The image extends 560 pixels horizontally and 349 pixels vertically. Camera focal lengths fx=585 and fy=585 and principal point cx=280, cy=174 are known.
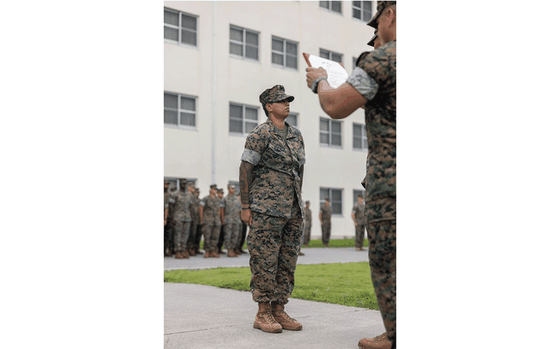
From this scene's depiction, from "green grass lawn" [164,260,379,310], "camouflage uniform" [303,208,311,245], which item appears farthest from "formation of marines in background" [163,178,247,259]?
"camouflage uniform" [303,208,311,245]

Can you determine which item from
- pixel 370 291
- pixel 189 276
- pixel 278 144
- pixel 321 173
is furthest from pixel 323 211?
pixel 278 144

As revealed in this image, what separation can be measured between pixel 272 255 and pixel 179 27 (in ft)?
64.6

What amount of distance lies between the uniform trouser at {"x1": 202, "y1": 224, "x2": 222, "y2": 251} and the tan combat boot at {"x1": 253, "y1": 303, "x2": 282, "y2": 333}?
11.1 metres

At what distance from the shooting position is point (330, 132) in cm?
2873

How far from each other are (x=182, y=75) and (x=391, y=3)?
20.7 metres

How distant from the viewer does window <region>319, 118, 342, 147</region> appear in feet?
93.2

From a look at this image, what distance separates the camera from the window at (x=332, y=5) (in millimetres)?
28250

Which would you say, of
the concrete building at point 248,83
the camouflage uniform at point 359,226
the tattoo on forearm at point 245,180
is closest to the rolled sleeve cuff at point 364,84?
the tattoo on forearm at point 245,180

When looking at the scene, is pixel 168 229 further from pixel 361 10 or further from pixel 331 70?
pixel 361 10

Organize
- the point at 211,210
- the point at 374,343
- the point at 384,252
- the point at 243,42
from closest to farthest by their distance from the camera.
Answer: the point at 384,252, the point at 374,343, the point at 211,210, the point at 243,42

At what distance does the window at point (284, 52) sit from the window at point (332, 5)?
2673 millimetres

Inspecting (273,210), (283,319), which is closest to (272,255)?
(273,210)

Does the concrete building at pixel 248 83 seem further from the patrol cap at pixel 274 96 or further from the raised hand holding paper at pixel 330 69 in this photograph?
the raised hand holding paper at pixel 330 69

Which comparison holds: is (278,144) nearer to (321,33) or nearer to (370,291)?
(370,291)
